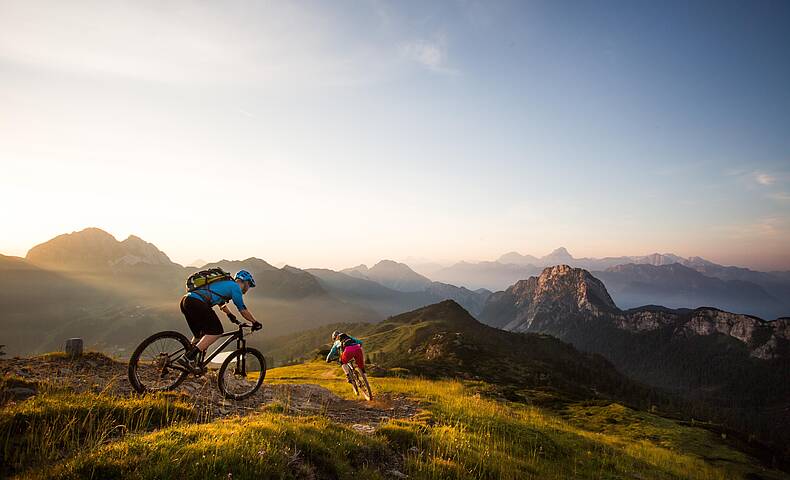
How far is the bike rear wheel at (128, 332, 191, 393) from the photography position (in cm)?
1139

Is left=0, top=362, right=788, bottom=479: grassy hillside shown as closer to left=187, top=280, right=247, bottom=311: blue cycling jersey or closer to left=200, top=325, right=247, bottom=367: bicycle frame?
left=200, top=325, right=247, bottom=367: bicycle frame

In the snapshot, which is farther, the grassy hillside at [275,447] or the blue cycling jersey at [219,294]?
the blue cycling jersey at [219,294]

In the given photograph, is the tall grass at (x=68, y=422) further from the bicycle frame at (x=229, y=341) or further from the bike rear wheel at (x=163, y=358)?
the bicycle frame at (x=229, y=341)

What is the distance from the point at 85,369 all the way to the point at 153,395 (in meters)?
6.68

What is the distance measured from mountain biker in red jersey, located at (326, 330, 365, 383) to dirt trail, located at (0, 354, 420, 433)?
74.9 inches

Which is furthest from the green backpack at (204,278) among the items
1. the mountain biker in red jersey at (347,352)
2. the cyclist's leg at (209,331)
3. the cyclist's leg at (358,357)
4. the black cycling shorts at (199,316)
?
the cyclist's leg at (358,357)

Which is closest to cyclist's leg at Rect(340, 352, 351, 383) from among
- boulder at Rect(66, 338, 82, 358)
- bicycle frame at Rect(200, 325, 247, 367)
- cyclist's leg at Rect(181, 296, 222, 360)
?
bicycle frame at Rect(200, 325, 247, 367)

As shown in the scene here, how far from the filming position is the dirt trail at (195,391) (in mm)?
11117

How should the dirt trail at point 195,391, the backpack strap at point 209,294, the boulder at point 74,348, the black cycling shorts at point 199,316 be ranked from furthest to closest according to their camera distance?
the boulder at point 74,348 < the backpack strap at point 209,294 < the black cycling shorts at point 199,316 < the dirt trail at point 195,391

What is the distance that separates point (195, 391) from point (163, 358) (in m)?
2.26

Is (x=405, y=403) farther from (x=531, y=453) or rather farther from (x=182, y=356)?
(x=182, y=356)

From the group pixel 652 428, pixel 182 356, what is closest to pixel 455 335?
pixel 652 428

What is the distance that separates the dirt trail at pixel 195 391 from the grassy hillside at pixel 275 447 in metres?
1.10

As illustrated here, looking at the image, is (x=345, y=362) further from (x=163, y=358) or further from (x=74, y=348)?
(x=74, y=348)
